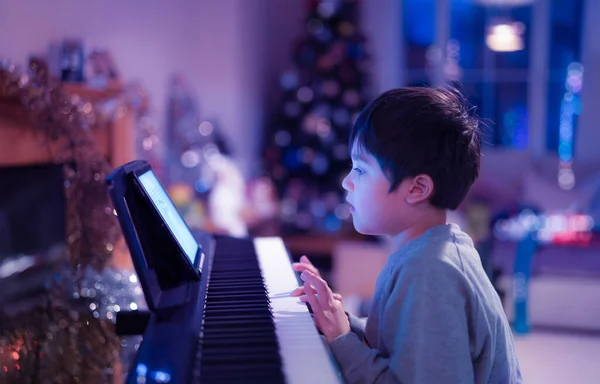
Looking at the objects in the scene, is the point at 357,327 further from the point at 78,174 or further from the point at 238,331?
the point at 78,174

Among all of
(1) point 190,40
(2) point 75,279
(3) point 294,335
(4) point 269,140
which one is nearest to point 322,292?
(3) point 294,335

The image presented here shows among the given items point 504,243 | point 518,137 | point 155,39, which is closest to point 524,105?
point 518,137

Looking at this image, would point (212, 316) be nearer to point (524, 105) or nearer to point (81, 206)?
point (81, 206)

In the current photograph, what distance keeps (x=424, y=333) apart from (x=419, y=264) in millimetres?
112

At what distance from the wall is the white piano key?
4.81ft

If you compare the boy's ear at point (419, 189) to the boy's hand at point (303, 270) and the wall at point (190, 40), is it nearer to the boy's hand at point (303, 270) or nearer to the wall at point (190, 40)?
the boy's hand at point (303, 270)

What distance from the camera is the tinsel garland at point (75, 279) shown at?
1851mm

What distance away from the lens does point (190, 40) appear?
5426 mm

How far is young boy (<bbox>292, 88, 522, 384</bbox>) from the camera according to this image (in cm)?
108

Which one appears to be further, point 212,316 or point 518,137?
point 518,137

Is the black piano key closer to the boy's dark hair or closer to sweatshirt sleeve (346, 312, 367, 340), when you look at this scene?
sweatshirt sleeve (346, 312, 367, 340)

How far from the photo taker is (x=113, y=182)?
1.10 meters

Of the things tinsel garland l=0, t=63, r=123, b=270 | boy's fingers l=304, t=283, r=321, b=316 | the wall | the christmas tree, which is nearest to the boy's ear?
boy's fingers l=304, t=283, r=321, b=316

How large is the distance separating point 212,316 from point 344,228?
5.03 m
